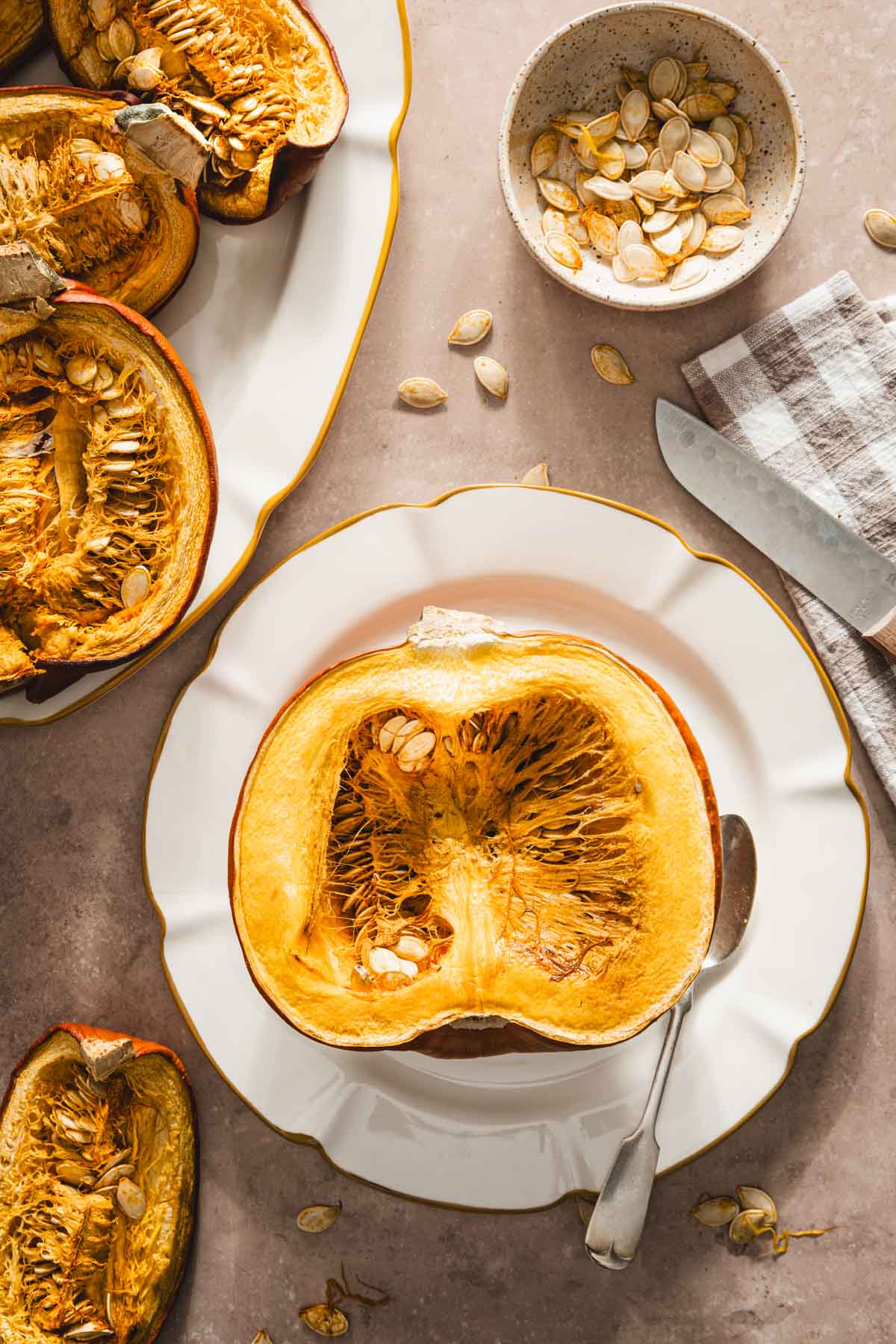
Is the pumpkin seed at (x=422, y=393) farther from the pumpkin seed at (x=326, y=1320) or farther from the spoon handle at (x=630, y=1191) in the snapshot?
the pumpkin seed at (x=326, y=1320)


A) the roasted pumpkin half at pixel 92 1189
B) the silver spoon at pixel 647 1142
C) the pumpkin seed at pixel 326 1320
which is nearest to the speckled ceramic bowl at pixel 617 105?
the silver spoon at pixel 647 1142

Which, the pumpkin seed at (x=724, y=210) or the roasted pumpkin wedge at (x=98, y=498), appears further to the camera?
the pumpkin seed at (x=724, y=210)

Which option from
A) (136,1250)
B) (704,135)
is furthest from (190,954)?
(704,135)

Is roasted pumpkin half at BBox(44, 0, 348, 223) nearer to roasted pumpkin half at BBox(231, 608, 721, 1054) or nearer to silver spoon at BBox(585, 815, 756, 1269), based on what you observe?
roasted pumpkin half at BBox(231, 608, 721, 1054)

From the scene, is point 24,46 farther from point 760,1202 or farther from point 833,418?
point 760,1202

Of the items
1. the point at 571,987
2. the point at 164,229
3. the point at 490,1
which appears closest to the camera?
the point at 571,987

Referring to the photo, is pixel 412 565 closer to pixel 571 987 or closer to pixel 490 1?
pixel 571 987

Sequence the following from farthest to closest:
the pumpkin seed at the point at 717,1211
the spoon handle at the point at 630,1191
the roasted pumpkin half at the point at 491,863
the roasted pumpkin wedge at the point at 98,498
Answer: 1. the pumpkin seed at the point at 717,1211
2. the spoon handle at the point at 630,1191
3. the roasted pumpkin wedge at the point at 98,498
4. the roasted pumpkin half at the point at 491,863
